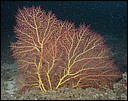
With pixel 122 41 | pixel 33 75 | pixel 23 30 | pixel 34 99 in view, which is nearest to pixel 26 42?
pixel 23 30

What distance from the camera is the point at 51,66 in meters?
7.14

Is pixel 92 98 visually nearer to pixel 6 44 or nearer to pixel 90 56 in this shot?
pixel 90 56

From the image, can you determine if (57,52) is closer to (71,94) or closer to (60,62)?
(60,62)

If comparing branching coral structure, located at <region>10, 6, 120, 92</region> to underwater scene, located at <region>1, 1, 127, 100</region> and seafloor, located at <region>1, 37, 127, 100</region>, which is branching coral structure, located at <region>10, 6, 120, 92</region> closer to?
underwater scene, located at <region>1, 1, 127, 100</region>

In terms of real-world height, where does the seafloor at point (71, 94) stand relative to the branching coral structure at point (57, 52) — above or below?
below

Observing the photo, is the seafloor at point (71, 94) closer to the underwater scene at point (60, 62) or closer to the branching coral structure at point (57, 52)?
the underwater scene at point (60, 62)

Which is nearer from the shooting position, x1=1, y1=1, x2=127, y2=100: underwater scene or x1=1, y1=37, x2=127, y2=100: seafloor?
x1=1, y1=37, x2=127, y2=100: seafloor

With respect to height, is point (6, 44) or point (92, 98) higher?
point (6, 44)

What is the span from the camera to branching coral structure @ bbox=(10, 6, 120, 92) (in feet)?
23.4

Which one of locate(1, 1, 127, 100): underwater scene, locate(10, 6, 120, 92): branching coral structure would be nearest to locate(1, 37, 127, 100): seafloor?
locate(1, 1, 127, 100): underwater scene

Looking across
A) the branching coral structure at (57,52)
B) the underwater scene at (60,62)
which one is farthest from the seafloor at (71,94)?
the branching coral structure at (57,52)

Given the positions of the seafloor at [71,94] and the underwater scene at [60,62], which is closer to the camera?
the seafloor at [71,94]

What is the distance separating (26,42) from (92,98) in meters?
2.47

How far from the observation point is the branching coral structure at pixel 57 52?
7125mm
